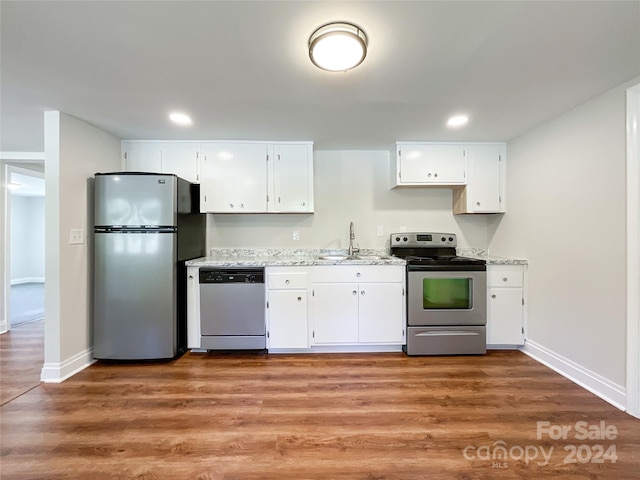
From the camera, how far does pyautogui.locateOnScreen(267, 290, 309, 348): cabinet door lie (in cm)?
266

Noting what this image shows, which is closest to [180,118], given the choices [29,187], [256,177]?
[256,177]

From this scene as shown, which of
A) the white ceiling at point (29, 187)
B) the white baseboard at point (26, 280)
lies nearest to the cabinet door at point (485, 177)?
the white ceiling at point (29, 187)

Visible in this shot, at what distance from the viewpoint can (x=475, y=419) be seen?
5.62ft

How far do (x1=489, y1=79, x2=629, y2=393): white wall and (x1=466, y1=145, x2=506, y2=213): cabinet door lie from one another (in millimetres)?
203

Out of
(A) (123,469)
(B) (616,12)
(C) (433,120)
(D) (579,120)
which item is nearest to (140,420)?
(A) (123,469)

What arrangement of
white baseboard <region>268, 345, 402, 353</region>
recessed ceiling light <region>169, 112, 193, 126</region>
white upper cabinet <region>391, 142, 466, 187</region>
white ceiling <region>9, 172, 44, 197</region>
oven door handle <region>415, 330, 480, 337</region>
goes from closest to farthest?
recessed ceiling light <region>169, 112, 193, 126</region> < oven door handle <region>415, 330, 480, 337</region> < white baseboard <region>268, 345, 402, 353</region> < white upper cabinet <region>391, 142, 466, 187</region> < white ceiling <region>9, 172, 44, 197</region>

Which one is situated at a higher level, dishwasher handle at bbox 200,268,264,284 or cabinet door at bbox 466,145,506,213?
cabinet door at bbox 466,145,506,213

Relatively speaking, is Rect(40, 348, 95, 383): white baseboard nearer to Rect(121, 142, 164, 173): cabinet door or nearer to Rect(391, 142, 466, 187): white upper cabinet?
Rect(121, 142, 164, 173): cabinet door

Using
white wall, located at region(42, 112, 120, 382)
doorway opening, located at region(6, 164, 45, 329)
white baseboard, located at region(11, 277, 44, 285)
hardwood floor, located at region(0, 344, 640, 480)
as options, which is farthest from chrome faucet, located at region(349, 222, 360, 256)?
white baseboard, located at region(11, 277, 44, 285)

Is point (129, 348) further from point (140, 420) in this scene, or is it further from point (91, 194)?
point (91, 194)

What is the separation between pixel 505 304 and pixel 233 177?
10.1 feet

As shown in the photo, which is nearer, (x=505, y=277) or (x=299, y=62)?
(x=299, y=62)

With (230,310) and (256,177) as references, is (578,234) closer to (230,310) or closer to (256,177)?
(256,177)

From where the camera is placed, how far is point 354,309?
105 inches
